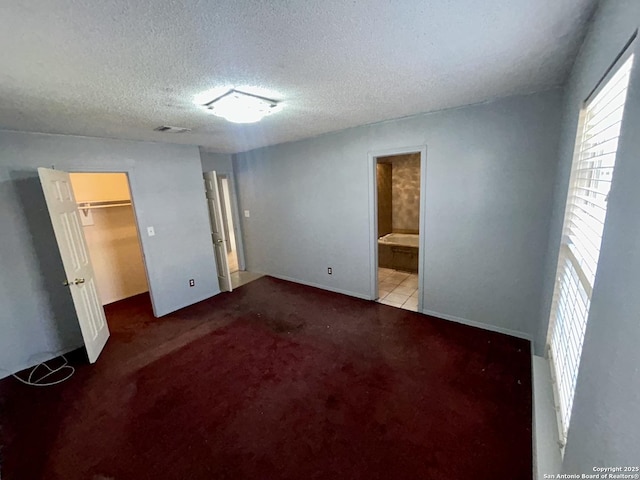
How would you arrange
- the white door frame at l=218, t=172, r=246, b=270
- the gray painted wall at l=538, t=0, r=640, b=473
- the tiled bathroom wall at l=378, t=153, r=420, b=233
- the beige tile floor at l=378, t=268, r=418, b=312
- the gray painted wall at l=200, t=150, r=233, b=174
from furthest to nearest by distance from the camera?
the tiled bathroom wall at l=378, t=153, r=420, b=233, the white door frame at l=218, t=172, r=246, b=270, the gray painted wall at l=200, t=150, r=233, b=174, the beige tile floor at l=378, t=268, r=418, b=312, the gray painted wall at l=538, t=0, r=640, b=473

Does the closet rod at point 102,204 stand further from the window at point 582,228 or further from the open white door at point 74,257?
the window at point 582,228

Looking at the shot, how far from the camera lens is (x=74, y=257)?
8.48 ft

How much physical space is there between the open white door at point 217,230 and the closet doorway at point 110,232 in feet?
3.35

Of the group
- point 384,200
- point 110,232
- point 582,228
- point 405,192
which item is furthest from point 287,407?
point 405,192

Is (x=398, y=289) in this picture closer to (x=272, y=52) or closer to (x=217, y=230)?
(x=217, y=230)

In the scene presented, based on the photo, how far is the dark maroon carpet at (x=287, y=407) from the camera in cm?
156

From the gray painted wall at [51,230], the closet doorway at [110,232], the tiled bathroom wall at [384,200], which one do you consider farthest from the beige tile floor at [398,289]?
the closet doorway at [110,232]

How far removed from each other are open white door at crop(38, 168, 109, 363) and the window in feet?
12.0

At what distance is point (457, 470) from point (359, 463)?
55cm

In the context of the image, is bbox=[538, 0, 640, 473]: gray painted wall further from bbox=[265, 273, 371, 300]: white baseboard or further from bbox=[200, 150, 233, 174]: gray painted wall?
bbox=[200, 150, 233, 174]: gray painted wall

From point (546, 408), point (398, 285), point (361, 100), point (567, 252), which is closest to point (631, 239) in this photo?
point (567, 252)

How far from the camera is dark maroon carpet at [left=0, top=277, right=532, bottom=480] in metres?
1.56

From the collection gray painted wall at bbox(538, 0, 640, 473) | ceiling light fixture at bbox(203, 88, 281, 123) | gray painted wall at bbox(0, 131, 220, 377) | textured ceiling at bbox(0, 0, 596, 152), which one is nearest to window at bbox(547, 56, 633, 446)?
gray painted wall at bbox(538, 0, 640, 473)

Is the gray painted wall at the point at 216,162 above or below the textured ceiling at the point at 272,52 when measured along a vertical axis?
below
